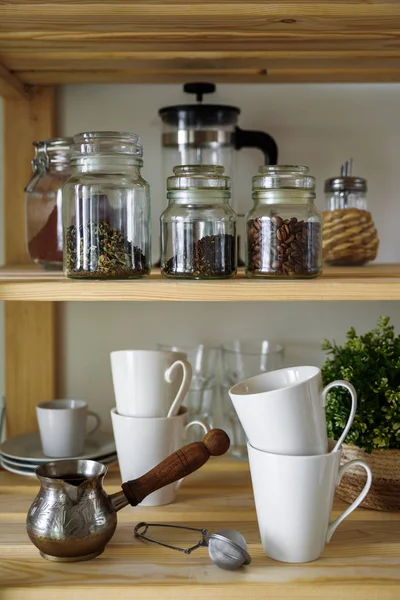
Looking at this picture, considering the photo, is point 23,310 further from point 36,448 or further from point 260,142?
point 260,142

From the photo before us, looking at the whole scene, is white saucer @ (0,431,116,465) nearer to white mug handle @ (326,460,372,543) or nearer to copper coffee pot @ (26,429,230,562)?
copper coffee pot @ (26,429,230,562)

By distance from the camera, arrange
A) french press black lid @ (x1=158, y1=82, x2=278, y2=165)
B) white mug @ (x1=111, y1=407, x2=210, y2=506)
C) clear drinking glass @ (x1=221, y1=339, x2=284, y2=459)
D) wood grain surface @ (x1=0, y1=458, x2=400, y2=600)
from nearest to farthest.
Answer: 1. wood grain surface @ (x1=0, y1=458, x2=400, y2=600)
2. white mug @ (x1=111, y1=407, x2=210, y2=506)
3. french press black lid @ (x1=158, y1=82, x2=278, y2=165)
4. clear drinking glass @ (x1=221, y1=339, x2=284, y2=459)

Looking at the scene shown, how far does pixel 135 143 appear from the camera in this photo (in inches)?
41.8

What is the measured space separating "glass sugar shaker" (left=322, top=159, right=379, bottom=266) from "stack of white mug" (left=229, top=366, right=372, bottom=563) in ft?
1.02

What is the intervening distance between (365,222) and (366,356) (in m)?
0.23

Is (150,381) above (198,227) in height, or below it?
below

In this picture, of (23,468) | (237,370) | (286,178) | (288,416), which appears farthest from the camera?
(237,370)

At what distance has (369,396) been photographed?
111cm

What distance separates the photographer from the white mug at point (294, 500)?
96 centimetres

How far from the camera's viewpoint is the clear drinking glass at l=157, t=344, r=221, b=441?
1.35 metres

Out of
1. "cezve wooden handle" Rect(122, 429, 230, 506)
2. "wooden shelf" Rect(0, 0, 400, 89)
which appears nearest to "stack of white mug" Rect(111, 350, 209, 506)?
"cezve wooden handle" Rect(122, 429, 230, 506)

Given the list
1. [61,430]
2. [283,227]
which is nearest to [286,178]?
→ [283,227]

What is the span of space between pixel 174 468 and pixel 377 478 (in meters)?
0.30

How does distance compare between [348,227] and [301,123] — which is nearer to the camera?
[348,227]
